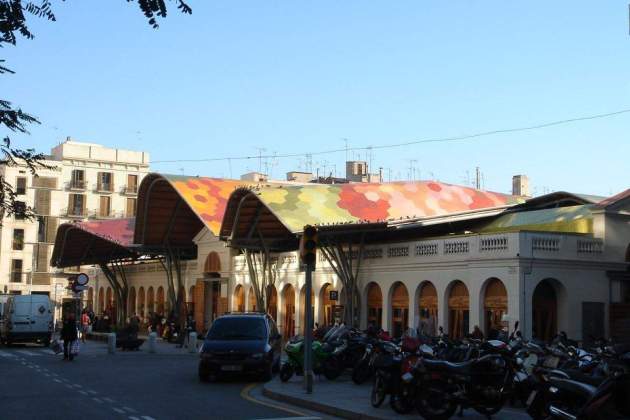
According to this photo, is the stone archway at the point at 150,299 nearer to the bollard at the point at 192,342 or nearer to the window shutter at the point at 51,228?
the bollard at the point at 192,342

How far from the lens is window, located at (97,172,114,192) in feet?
310

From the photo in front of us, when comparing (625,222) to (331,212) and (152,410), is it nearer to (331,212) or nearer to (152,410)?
(331,212)

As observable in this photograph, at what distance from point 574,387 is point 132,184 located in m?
89.1

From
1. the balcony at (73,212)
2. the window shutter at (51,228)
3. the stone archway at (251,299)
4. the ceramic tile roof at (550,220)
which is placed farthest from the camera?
the balcony at (73,212)

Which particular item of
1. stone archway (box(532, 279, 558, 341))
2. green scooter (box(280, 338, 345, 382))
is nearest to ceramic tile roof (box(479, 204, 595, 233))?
stone archway (box(532, 279, 558, 341))

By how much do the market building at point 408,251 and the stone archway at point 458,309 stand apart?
0.15 ft

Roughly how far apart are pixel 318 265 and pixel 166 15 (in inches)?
1397

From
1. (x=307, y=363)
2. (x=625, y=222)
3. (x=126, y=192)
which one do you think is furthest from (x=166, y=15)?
(x=126, y=192)

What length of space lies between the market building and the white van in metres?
9.23

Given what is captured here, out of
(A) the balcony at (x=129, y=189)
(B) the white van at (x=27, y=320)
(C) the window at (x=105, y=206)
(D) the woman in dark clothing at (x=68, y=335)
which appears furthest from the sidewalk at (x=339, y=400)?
(A) the balcony at (x=129, y=189)

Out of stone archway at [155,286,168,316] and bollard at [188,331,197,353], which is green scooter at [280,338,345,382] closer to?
bollard at [188,331,197,353]

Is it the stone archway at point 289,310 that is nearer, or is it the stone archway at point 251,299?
the stone archway at point 289,310

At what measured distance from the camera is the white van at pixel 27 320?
41750 mm

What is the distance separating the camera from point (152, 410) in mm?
16016
